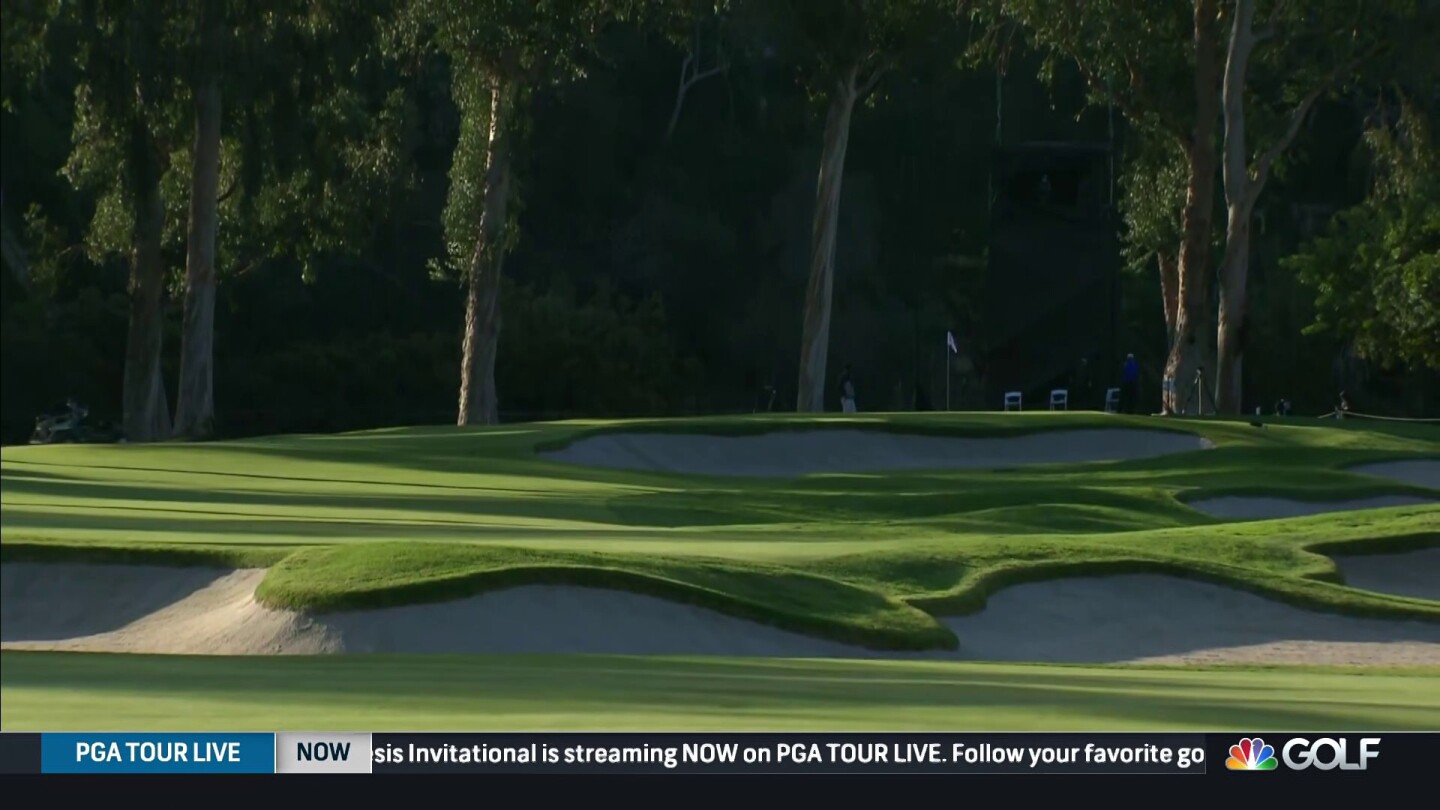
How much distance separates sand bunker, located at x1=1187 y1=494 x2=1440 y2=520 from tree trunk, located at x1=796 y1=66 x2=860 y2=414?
20.5m

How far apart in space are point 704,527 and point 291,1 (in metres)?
19.7

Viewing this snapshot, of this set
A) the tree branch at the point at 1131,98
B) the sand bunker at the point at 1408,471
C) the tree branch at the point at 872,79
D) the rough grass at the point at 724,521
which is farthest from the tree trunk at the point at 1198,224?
the sand bunker at the point at 1408,471

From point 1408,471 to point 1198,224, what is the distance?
10154mm

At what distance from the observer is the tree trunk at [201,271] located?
1603 inches

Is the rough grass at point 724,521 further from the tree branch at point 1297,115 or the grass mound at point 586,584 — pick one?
the tree branch at point 1297,115

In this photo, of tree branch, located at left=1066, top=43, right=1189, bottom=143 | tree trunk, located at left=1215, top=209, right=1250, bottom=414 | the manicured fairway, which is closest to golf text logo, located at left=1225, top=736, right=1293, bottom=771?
the manicured fairway

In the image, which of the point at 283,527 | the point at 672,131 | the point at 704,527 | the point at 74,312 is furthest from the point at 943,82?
the point at 283,527

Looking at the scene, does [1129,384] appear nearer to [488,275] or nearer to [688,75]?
[488,275]

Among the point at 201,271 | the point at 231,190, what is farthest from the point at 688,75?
the point at 201,271

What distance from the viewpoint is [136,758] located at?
795 centimetres

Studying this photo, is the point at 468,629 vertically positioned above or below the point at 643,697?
below

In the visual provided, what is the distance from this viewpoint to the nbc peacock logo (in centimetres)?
881

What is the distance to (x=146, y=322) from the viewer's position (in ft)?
147

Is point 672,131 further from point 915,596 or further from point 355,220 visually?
point 915,596
